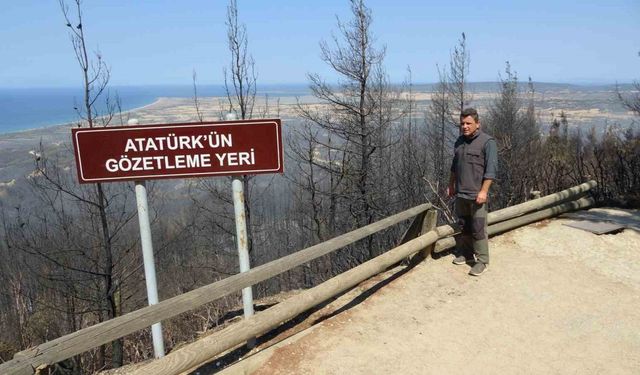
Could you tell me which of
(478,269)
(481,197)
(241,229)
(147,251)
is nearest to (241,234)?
(241,229)

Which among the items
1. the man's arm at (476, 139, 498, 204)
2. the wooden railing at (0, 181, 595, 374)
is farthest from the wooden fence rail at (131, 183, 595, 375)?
the man's arm at (476, 139, 498, 204)

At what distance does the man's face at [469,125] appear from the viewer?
16.4ft

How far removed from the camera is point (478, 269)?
5410mm

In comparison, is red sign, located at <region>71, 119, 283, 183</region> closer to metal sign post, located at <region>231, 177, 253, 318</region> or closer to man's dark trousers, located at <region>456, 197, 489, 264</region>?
metal sign post, located at <region>231, 177, 253, 318</region>

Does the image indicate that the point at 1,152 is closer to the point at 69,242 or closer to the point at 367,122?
the point at 69,242

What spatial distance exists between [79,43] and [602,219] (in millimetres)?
10147

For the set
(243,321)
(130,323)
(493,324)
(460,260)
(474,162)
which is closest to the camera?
(130,323)

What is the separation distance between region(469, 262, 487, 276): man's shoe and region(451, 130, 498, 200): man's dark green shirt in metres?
0.85

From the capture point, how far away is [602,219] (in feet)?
24.9

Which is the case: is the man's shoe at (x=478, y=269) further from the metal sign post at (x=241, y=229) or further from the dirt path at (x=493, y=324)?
the metal sign post at (x=241, y=229)

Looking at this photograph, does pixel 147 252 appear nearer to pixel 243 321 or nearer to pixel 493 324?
pixel 243 321

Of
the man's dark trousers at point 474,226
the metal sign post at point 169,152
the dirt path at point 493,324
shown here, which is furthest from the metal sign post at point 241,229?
the man's dark trousers at point 474,226

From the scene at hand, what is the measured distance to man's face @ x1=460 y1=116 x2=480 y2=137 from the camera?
16.4 feet

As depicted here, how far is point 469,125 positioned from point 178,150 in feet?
9.89
